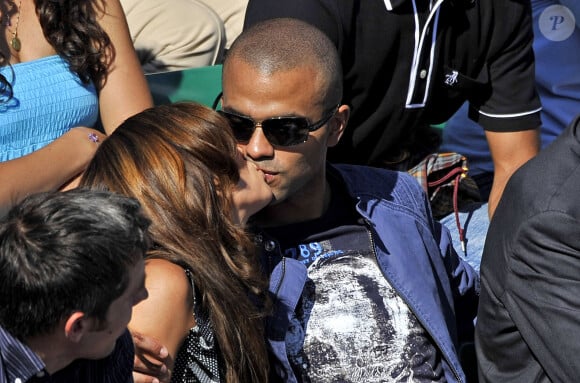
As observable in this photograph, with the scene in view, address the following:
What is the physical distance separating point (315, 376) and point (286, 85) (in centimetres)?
68

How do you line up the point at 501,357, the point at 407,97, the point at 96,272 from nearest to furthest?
the point at 96,272 < the point at 501,357 < the point at 407,97

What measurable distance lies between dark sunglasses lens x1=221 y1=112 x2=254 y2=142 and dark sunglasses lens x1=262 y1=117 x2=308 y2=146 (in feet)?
0.11

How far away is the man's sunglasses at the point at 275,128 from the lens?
215 cm

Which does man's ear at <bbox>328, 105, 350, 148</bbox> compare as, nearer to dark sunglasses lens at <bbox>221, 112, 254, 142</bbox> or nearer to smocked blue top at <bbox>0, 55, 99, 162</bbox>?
dark sunglasses lens at <bbox>221, 112, 254, 142</bbox>

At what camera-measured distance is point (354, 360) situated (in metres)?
2.11

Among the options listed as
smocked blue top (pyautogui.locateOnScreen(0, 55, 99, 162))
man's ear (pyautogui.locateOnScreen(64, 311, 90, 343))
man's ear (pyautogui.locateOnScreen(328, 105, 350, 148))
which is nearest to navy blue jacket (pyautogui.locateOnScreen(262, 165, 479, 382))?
man's ear (pyautogui.locateOnScreen(328, 105, 350, 148))

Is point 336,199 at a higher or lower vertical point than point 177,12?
lower

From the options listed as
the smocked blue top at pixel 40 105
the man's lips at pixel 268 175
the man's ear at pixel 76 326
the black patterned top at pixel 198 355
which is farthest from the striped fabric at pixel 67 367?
the smocked blue top at pixel 40 105

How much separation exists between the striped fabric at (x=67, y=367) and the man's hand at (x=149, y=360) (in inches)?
2.8

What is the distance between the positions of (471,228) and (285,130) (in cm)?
115

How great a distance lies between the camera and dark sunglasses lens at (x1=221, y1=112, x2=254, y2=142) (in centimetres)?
215

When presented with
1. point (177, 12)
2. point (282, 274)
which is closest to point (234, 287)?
point (282, 274)

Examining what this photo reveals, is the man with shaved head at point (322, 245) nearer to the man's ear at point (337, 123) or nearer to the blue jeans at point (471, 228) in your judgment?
the man's ear at point (337, 123)

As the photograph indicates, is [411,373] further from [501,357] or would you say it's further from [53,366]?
[53,366]
